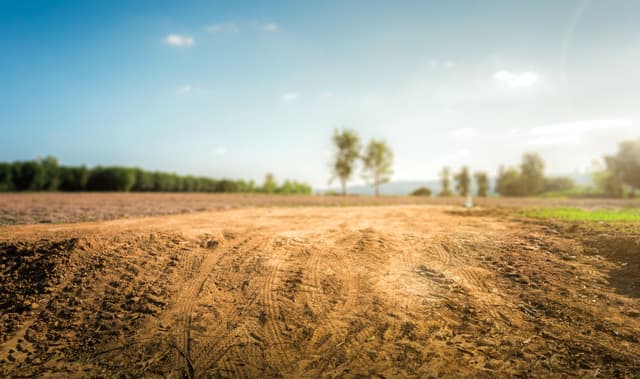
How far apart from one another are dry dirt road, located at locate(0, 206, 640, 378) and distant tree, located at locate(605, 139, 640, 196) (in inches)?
2497

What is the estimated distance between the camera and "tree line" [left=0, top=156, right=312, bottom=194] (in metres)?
39.4

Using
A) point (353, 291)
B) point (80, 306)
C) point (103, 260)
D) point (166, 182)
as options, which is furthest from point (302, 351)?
point (166, 182)

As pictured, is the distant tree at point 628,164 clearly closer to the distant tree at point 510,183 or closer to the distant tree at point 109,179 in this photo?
the distant tree at point 510,183

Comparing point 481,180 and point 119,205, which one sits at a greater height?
point 481,180

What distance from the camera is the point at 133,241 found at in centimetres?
718

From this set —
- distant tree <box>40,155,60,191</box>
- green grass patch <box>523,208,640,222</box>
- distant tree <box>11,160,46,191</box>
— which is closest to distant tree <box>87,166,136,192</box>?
distant tree <box>40,155,60,191</box>

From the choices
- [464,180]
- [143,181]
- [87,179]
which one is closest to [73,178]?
[87,179]

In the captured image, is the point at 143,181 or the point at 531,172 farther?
the point at 531,172

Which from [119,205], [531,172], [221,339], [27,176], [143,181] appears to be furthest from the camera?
[531,172]

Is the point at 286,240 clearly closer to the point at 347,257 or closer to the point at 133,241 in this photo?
the point at 347,257

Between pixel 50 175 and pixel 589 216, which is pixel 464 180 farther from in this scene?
pixel 50 175

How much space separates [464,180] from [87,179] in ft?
276

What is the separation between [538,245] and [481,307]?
3.59 m

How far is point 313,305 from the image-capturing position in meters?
5.49
